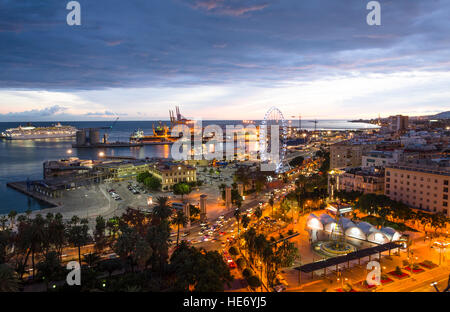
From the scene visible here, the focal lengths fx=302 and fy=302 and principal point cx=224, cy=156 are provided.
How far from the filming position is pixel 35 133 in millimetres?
133125

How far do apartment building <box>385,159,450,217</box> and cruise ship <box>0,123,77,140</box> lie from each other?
139180mm

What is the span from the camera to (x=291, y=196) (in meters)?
31.7

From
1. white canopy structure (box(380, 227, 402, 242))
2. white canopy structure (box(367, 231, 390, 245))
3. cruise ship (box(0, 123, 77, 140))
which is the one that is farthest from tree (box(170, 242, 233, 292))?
cruise ship (box(0, 123, 77, 140))

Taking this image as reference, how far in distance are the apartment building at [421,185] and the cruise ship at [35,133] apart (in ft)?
457

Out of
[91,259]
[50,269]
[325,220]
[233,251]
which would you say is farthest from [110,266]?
[325,220]

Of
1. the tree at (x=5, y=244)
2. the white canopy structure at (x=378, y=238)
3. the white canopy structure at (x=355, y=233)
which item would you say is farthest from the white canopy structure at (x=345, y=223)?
the tree at (x=5, y=244)

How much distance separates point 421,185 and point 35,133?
14670 cm

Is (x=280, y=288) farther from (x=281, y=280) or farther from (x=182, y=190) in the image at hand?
(x=182, y=190)

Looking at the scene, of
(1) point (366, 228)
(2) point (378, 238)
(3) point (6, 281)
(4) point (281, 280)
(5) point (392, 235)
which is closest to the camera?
(3) point (6, 281)

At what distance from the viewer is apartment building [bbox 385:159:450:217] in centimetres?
2676

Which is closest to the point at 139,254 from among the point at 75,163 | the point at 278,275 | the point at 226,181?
the point at 278,275

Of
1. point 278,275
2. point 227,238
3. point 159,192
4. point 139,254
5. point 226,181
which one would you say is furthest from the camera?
point 226,181
